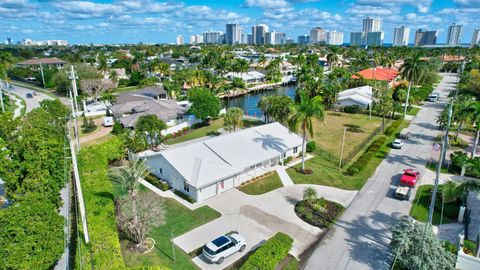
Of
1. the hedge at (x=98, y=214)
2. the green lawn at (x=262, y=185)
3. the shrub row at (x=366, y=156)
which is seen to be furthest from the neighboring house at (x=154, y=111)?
the shrub row at (x=366, y=156)

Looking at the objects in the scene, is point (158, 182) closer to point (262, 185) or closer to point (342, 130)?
point (262, 185)

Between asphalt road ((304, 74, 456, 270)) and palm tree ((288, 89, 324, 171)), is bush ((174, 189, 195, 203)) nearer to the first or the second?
asphalt road ((304, 74, 456, 270))

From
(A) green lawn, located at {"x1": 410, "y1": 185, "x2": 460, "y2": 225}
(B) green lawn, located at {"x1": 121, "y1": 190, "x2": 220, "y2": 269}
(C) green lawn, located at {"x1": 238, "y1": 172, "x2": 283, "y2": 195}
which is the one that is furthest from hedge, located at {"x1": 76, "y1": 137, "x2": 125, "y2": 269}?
(A) green lawn, located at {"x1": 410, "y1": 185, "x2": 460, "y2": 225}

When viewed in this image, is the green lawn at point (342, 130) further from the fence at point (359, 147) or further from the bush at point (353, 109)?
the bush at point (353, 109)

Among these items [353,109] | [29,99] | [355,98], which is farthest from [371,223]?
[29,99]

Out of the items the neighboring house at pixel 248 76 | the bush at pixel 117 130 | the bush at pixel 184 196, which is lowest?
the bush at pixel 184 196

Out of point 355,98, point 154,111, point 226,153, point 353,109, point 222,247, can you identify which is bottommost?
point 222,247
